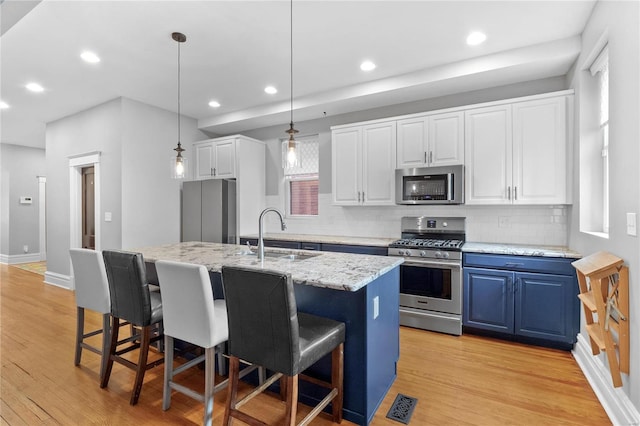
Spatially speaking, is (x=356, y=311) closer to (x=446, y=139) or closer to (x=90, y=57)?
(x=446, y=139)

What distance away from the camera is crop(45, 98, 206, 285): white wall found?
4.46 m

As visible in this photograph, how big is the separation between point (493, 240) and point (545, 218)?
0.57 metres

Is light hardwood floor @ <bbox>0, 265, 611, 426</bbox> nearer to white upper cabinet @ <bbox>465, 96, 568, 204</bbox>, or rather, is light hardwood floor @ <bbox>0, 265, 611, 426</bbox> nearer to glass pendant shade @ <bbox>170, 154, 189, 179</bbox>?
white upper cabinet @ <bbox>465, 96, 568, 204</bbox>

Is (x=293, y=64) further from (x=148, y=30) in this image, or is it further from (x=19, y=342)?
(x=19, y=342)

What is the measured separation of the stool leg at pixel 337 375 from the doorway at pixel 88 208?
5.00 m

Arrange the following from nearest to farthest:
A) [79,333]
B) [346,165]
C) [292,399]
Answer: [292,399] < [79,333] < [346,165]

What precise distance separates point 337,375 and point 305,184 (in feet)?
11.9

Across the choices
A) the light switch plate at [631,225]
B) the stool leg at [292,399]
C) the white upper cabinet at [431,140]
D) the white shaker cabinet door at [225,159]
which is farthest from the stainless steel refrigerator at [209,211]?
the light switch plate at [631,225]

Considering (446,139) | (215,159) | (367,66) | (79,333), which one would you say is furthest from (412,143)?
(79,333)

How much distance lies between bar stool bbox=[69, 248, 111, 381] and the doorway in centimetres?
308

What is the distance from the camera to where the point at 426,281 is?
3.48 meters

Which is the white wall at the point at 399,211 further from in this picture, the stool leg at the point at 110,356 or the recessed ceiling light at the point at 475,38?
the stool leg at the point at 110,356

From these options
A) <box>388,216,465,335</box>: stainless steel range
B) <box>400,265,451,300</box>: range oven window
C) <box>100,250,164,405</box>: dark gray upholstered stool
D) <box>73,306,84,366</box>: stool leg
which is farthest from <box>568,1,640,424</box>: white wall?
<box>73,306,84,366</box>: stool leg

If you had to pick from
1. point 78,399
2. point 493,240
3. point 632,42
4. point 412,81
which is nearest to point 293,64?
point 412,81
